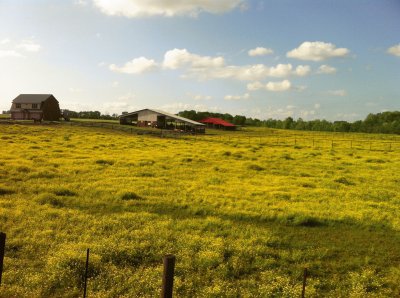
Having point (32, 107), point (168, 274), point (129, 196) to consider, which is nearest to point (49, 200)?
point (129, 196)

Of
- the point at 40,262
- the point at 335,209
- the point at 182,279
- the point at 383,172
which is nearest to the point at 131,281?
the point at 182,279

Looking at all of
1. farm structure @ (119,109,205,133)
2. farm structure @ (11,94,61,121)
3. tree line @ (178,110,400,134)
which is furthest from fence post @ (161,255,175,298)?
tree line @ (178,110,400,134)

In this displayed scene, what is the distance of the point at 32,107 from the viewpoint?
8594cm

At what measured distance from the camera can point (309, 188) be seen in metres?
22.4

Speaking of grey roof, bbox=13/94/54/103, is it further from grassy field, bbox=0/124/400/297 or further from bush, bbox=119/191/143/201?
bush, bbox=119/191/143/201

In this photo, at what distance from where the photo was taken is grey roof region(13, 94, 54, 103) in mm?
86188

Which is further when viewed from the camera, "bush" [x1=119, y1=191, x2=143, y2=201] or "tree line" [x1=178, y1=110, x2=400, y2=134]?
"tree line" [x1=178, y1=110, x2=400, y2=134]

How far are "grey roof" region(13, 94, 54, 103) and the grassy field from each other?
66.6 m

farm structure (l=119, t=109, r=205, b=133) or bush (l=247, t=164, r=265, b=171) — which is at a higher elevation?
farm structure (l=119, t=109, r=205, b=133)

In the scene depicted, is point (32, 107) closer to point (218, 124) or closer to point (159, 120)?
point (159, 120)

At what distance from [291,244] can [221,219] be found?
131 inches

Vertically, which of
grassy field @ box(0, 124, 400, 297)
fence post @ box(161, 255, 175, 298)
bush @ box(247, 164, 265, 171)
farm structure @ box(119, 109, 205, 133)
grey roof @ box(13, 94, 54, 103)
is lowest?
grassy field @ box(0, 124, 400, 297)

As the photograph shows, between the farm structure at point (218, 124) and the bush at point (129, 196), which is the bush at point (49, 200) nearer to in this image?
the bush at point (129, 196)

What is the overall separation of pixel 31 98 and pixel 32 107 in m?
2.80
